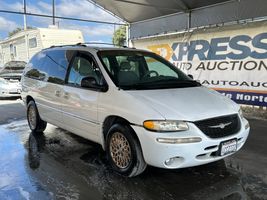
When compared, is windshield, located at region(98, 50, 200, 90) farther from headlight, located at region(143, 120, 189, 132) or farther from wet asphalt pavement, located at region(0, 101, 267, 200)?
wet asphalt pavement, located at region(0, 101, 267, 200)

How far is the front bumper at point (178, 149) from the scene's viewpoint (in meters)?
3.37

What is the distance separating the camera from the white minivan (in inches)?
135

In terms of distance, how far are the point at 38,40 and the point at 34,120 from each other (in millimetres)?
14571

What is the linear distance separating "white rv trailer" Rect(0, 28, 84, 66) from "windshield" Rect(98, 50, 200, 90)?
15034mm

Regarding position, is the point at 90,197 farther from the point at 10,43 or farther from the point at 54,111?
the point at 10,43

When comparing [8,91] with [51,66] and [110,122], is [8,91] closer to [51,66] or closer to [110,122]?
[51,66]

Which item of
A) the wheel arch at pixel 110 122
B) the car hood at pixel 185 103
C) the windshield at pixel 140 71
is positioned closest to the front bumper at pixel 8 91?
the windshield at pixel 140 71

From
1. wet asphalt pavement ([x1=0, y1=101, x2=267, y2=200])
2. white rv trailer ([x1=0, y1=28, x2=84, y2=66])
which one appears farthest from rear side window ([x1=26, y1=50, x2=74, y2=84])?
white rv trailer ([x1=0, y1=28, x2=84, y2=66])

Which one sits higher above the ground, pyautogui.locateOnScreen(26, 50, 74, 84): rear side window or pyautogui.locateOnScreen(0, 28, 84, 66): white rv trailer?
pyautogui.locateOnScreen(0, 28, 84, 66): white rv trailer

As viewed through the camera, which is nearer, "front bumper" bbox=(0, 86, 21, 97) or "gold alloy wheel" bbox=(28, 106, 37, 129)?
"gold alloy wheel" bbox=(28, 106, 37, 129)

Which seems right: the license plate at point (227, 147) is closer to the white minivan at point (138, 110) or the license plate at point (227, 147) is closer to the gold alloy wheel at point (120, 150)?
the white minivan at point (138, 110)

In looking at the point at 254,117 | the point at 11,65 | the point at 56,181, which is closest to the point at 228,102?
the point at 56,181

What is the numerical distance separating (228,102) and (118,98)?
59.8 inches

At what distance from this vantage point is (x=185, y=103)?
3.71m
